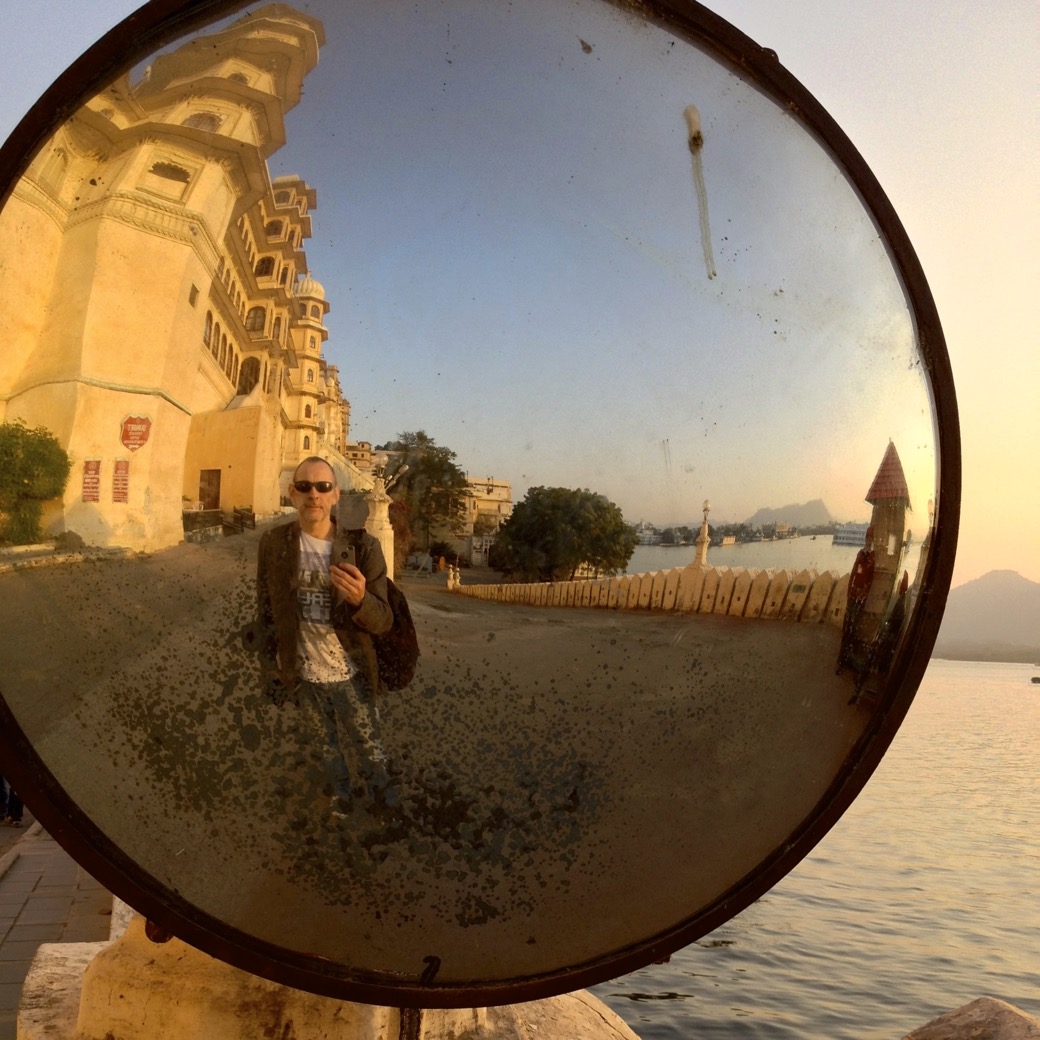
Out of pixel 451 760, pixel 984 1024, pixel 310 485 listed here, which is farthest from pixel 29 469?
pixel 984 1024

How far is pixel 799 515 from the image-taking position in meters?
1.71

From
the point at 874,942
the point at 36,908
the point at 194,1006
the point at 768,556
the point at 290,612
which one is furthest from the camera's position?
the point at 874,942

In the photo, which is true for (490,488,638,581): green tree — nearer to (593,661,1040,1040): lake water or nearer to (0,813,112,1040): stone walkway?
(0,813,112,1040): stone walkway

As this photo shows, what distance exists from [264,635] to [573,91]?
1.02m

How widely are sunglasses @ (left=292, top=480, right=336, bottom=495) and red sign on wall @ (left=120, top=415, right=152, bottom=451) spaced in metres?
0.26

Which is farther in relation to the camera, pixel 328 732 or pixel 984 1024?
pixel 984 1024

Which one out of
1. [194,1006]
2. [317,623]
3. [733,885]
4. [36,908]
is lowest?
[36,908]

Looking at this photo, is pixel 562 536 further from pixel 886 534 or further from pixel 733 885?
pixel 733 885

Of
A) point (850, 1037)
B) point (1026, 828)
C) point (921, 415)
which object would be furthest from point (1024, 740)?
point (921, 415)

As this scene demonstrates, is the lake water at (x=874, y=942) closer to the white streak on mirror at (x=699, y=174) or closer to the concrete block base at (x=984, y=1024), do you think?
the concrete block base at (x=984, y=1024)

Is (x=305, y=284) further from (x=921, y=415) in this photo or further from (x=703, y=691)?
(x=921, y=415)

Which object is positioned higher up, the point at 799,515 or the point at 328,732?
the point at 799,515

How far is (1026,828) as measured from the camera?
15.4m

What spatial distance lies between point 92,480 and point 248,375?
0.99 ft
